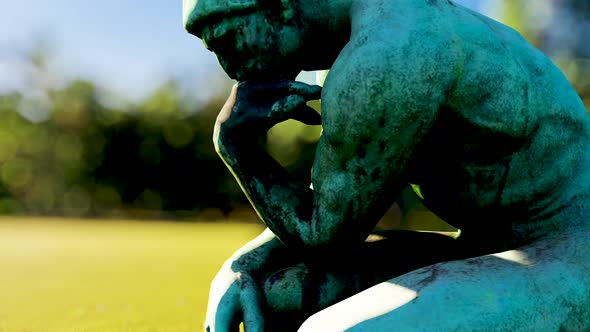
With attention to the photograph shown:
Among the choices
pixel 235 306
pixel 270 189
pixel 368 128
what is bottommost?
pixel 235 306

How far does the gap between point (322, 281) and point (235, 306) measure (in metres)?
0.22

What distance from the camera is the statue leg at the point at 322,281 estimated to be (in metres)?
1.59

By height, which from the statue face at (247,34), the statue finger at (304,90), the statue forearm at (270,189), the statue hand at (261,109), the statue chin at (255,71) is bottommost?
the statue forearm at (270,189)

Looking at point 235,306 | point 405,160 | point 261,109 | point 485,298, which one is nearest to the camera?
point 485,298

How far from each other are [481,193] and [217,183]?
1475 cm

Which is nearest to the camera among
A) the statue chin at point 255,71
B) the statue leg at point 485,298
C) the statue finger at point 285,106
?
the statue leg at point 485,298

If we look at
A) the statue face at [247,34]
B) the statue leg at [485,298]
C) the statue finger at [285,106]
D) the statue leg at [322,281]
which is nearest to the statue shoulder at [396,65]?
the statue finger at [285,106]

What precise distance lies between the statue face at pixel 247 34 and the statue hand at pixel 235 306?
0.51 m

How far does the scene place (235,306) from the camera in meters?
1.57

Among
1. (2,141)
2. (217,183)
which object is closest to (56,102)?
(2,141)

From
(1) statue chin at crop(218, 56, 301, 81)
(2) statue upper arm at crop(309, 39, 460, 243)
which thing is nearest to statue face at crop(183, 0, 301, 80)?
(1) statue chin at crop(218, 56, 301, 81)

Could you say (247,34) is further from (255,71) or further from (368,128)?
(368,128)

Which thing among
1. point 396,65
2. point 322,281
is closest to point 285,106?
point 396,65

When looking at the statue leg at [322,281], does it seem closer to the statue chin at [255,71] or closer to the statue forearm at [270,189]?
the statue forearm at [270,189]
